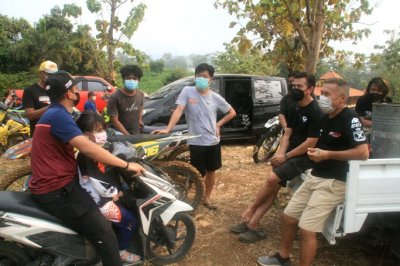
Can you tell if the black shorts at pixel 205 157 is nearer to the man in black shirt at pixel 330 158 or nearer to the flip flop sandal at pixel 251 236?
the flip flop sandal at pixel 251 236

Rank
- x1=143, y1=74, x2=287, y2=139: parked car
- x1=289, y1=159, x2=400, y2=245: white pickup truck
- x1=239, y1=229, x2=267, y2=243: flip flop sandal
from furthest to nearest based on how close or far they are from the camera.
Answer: x1=143, y1=74, x2=287, y2=139: parked car, x1=239, y1=229, x2=267, y2=243: flip flop sandal, x1=289, y1=159, x2=400, y2=245: white pickup truck

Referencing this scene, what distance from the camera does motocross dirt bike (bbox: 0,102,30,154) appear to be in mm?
6359

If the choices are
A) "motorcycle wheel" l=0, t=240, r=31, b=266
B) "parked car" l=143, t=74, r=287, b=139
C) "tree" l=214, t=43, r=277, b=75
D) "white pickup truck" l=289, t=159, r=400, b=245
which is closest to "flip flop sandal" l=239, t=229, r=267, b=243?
"white pickup truck" l=289, t=159, r=400, b=245

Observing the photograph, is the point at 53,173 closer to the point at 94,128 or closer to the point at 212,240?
the point at 94,128

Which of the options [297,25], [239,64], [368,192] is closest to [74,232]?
[368,192]

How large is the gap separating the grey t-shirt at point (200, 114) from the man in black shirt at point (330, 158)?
4.65 ft

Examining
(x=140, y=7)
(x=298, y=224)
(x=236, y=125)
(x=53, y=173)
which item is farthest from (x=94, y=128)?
(x=140, y=7)

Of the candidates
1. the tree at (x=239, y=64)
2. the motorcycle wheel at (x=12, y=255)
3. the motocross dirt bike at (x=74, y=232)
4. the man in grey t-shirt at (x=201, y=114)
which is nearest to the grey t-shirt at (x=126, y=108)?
the man in grey t-shirt at (x=201, y=114)

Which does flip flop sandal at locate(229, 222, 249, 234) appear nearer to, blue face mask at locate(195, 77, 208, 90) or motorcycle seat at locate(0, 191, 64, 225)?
blue face mask at locate(195, 77, 208, 90)

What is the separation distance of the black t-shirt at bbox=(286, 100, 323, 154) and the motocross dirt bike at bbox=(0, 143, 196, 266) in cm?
133

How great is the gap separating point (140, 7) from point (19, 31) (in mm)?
13195

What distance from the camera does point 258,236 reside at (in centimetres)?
365

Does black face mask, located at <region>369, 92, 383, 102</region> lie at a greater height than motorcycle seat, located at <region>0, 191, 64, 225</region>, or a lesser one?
greater

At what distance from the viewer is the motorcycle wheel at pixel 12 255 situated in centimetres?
241
